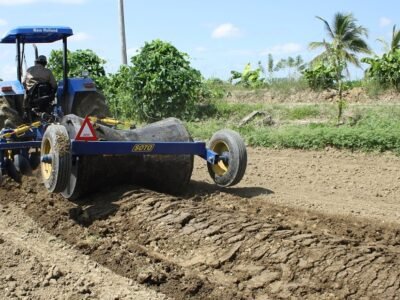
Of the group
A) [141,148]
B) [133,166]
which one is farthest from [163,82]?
[141,148]

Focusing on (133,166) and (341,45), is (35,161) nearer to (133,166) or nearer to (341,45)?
(133,166)

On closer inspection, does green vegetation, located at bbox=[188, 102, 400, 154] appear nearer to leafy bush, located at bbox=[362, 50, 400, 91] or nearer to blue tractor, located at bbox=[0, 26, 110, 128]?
leafy bush, located at bbox=[362, 50, 400, 91]

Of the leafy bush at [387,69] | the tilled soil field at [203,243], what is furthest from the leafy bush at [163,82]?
the tilled soil field at [203,243]

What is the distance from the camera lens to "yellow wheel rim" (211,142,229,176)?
25.1 ft

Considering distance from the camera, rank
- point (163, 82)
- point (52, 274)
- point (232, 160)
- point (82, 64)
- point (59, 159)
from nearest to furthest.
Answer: point (52, 274) → point (59, 159) → point (232, 160) → point (163, 82) → point (82, 64)

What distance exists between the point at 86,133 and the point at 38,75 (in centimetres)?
227

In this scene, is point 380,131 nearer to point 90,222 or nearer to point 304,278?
point 90,222

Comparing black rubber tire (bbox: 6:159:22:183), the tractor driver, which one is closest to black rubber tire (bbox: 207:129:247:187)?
the tractor driver

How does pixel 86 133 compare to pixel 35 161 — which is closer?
pixel 86 133

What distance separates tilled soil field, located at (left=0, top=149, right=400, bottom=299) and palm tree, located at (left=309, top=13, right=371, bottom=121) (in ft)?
Answer: 25.2

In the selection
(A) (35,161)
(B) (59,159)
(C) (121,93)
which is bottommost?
(A) (35,161)

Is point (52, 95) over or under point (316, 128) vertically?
over

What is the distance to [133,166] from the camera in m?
6.91

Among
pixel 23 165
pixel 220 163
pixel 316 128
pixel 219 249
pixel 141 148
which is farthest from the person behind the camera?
pixel 316 128
